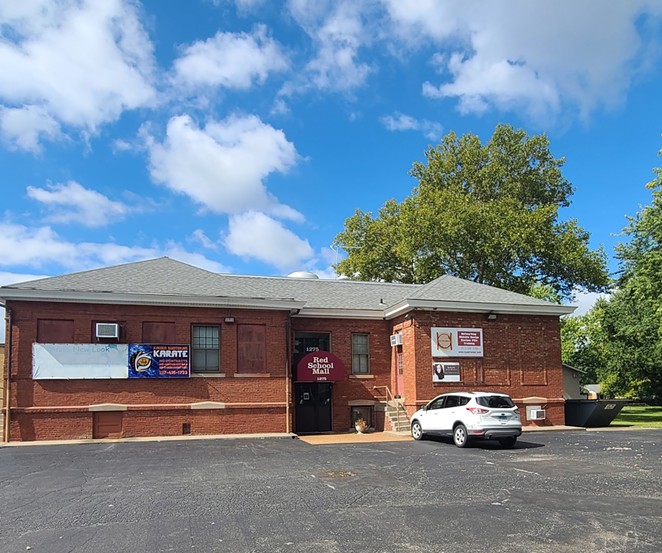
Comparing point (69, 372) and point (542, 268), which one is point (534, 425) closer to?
point (69, 372)

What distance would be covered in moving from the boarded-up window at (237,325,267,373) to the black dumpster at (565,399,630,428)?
523 inches

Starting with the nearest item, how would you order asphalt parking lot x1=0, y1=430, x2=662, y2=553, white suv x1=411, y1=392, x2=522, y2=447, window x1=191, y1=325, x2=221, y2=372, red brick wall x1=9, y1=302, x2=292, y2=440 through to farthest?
asphalt parking lot x1=0, y1=430, x2=662, y2=553 < white suv x1=411, y1=392, x2=522, y2=447 < red brick wall x1=9, y1=302, x2=292, y2=440 < window x1=191, y1=325, x2=221, y2=372

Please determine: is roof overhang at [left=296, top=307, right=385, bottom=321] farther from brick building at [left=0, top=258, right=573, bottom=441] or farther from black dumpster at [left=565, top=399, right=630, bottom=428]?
black dumpster at [left=565, top=399, right=630, bottom=428]

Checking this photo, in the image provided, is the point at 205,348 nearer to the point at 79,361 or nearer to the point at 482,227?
the point at 79,361

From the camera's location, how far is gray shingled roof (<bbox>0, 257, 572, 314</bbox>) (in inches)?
872

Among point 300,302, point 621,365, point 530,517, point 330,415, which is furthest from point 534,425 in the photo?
point 621,365

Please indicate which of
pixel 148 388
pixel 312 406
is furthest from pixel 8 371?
pixel 312 406

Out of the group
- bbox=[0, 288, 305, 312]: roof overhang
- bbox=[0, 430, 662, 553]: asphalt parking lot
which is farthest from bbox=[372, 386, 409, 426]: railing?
bbox=[0, 430, 662, 553]: asphalt parking lot

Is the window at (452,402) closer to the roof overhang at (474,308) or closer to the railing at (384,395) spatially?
the roof overhang at (474,308)

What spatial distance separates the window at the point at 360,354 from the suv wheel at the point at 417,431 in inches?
193

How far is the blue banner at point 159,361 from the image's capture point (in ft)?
72.0

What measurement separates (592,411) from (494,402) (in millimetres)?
9456

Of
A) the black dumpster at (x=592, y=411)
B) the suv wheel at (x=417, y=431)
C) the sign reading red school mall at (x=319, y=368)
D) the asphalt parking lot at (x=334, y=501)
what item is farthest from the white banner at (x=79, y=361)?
the black dumpster at (x=592, y=411)

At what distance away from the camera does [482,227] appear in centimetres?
4050
